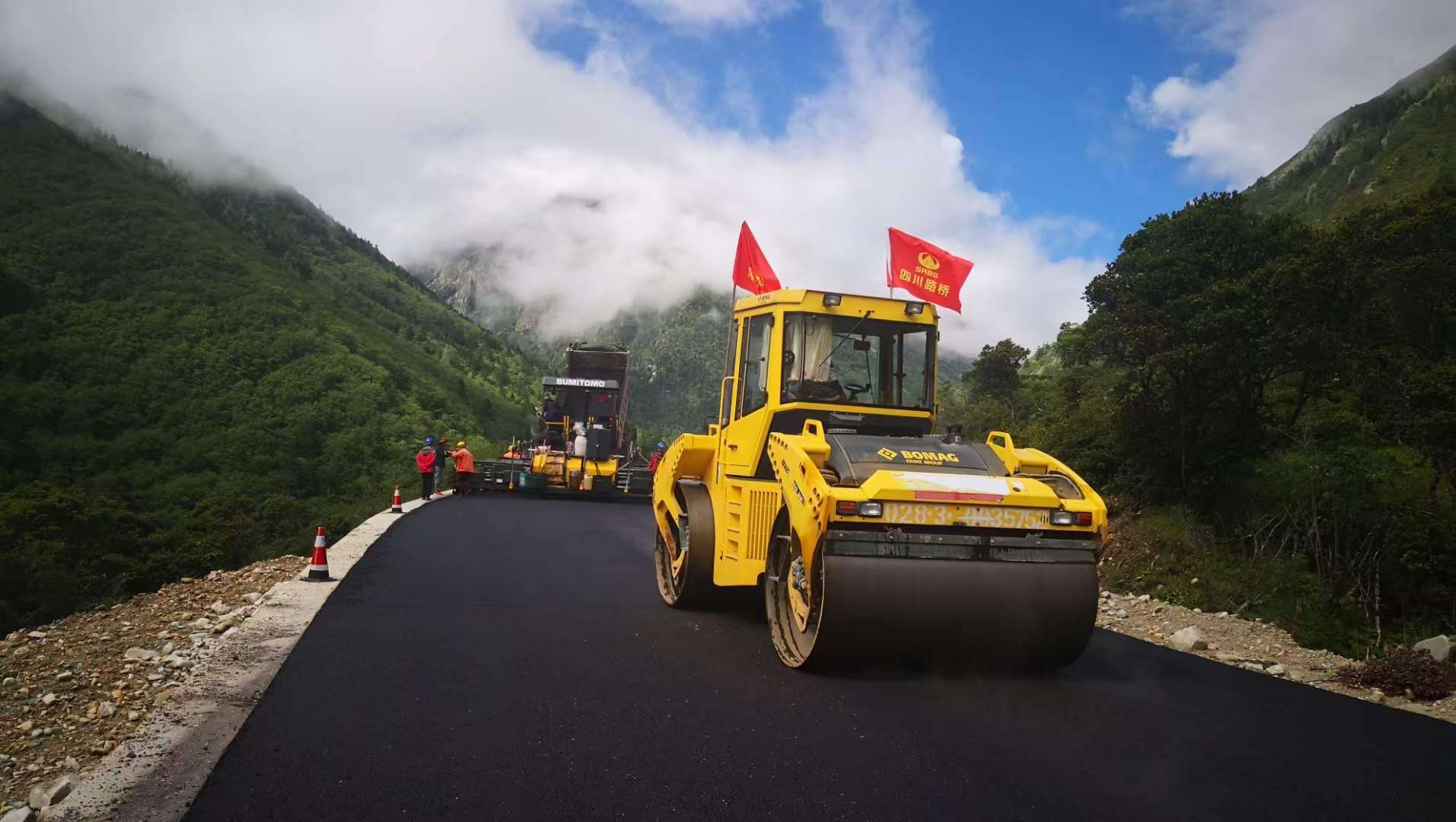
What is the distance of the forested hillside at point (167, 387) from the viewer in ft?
72.3

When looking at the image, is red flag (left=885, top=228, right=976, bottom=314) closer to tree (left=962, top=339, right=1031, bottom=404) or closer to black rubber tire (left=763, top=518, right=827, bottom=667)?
black rubber tire (left=763, top=518, right=827, bottom=667)

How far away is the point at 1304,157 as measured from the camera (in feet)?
144

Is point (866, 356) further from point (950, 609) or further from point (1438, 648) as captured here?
point (1438, 648)

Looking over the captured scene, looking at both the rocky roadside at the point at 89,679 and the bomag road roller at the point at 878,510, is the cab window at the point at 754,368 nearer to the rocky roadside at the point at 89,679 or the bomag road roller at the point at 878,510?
the bomag road roller at the point at 878,510

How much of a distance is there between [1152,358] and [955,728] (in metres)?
9.22

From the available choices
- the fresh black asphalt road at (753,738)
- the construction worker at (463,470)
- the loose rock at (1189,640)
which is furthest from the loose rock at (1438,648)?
the construction worker at (463,470)

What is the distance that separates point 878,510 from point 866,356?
2.05 m

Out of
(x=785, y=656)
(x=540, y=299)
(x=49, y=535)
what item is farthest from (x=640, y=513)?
(x=540, y=299)

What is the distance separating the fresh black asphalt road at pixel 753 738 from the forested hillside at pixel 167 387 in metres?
12.9

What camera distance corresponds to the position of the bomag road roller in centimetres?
533

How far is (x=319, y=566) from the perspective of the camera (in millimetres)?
8805

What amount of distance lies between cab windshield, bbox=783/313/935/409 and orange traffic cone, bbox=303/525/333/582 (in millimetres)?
4575

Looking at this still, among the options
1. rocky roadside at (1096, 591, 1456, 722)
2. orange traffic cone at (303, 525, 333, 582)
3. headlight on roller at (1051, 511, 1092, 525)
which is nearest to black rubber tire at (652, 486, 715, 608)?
headlight on roller at (1051, 511, 1092, 525)

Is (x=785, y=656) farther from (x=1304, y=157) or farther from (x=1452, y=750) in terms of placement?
(x=1304, y=157)
